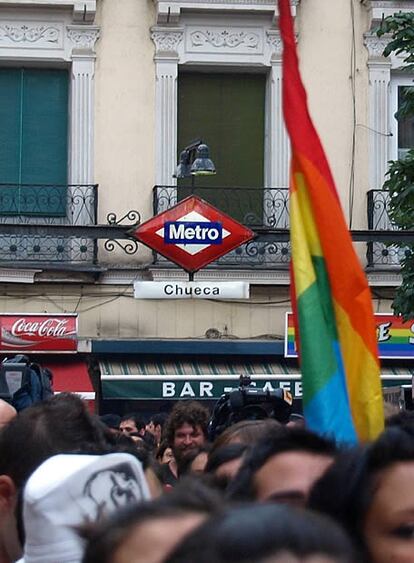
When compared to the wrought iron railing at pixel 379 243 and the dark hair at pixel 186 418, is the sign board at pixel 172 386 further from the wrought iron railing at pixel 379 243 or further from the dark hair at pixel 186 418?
the dark hair at pixel 186 418

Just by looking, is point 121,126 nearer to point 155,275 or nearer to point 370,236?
point 155,275

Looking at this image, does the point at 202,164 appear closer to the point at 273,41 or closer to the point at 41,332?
the point at 41,332

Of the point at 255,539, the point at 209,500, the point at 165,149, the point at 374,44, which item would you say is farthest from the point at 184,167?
the point at 255,539

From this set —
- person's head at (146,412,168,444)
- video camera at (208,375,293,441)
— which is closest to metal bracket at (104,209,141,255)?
person's head at (146,412,168,444)

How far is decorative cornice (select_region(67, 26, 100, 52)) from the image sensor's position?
20656mm

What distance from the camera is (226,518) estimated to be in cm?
218

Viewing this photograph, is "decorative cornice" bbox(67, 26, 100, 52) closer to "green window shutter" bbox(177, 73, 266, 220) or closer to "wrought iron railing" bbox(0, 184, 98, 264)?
"green window shutter" bbox(177, 73, 266, 220)

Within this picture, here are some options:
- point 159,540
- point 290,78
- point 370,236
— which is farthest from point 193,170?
point 159,540

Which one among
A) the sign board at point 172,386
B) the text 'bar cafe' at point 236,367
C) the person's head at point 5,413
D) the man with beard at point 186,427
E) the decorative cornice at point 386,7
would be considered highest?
the decorative cornice at point 386,7

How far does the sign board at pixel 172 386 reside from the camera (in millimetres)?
19625

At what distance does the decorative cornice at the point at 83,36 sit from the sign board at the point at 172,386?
4344 mm

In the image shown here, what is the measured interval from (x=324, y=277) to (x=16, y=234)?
1515 centimetres

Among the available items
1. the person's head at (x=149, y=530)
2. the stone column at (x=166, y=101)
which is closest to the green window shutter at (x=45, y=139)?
the stone column at (x=166, y=101)

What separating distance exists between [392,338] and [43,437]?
1625cm
